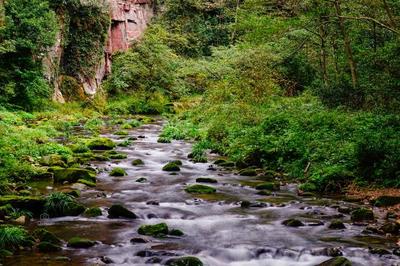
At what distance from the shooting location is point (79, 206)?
955 centimetres

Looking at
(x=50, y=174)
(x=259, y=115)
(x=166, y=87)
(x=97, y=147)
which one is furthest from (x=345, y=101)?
(x=166, y=87)

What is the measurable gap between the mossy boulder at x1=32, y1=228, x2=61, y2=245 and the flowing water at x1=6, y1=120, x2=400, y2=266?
300 millimetres

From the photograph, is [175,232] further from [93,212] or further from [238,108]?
[238,108]

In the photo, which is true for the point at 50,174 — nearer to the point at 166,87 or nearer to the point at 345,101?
the point at 345,101

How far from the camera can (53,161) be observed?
14.0 meters

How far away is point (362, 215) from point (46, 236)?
240 inches

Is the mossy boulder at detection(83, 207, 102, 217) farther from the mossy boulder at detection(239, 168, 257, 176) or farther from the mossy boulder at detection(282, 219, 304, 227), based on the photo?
the mossy boulder at detection(239, 168, 257, 176)

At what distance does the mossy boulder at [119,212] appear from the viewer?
9.43 m

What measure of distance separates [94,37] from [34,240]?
29222 mm

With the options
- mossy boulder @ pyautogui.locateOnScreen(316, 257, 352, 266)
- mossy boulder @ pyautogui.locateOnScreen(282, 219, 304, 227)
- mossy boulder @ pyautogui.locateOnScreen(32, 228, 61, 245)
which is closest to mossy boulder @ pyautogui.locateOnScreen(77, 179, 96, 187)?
mossy boulder @ pyautogui.locateOnScreen(32, 228, 61, 245)

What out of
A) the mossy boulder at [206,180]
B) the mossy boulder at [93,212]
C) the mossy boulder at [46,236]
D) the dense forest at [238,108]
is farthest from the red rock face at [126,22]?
the mossy boulder at [46,236]

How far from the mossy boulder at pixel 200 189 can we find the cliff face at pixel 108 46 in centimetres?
1931

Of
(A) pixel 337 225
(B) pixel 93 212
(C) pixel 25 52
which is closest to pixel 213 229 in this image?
(A) pixel 337 225

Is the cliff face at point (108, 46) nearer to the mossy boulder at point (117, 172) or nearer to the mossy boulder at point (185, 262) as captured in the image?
the mossy boulder at point (117, 172)
